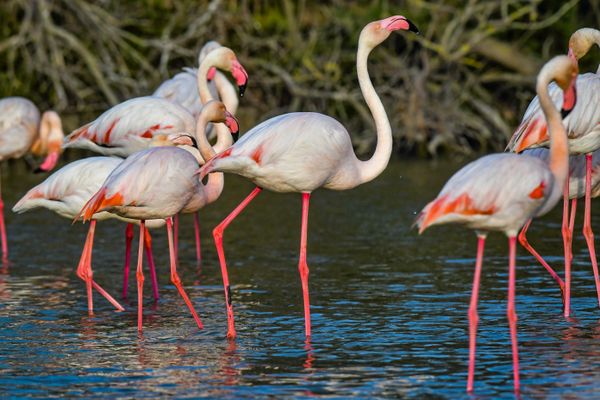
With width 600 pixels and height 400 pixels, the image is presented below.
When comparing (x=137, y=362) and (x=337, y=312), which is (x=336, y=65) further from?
(x=137, y=362)

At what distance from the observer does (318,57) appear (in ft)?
57.1

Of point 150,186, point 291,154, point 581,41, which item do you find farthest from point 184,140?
point 581,41

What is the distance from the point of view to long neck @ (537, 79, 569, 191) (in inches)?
230

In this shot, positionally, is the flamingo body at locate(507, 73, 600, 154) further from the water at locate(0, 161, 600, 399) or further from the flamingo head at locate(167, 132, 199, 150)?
the flamingo head at locate(167, 132, 199, 150)

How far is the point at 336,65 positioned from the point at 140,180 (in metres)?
10.2

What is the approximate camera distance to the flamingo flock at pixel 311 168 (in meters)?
5.68

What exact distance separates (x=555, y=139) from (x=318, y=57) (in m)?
11.7

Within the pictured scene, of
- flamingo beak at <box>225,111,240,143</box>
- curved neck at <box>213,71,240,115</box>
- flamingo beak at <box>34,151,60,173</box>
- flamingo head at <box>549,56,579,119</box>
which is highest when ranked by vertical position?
curved neck at <box>213,71,240,115</box>

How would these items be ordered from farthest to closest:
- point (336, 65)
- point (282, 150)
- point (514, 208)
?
point (336, 65), point (282, 150), point (514, 208)

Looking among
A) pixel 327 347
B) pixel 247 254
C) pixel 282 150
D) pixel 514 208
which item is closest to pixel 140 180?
pixel 282 150

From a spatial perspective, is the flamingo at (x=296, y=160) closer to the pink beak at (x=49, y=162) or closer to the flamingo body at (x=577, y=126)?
the flamingo body at (x=577, y=126)

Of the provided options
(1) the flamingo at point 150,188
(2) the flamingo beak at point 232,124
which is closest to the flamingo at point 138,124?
(2) the flamingo beak at point 232,124

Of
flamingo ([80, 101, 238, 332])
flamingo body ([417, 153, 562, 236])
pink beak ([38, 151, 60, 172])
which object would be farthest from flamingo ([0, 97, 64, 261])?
flamingo body ([417, 153, 562, 236])

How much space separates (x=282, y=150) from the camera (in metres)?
6.84
